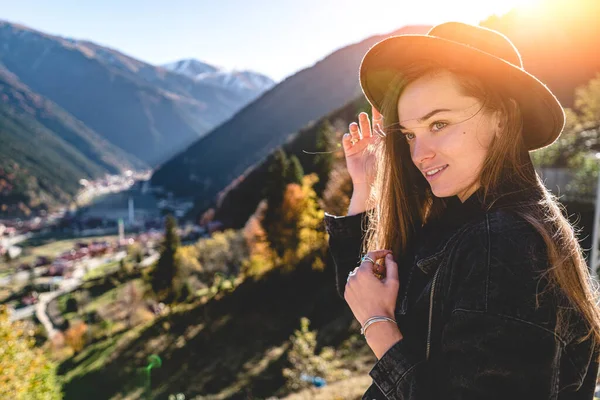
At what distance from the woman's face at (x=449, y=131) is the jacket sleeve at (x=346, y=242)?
79cm

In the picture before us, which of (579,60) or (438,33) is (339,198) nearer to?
(438,33)

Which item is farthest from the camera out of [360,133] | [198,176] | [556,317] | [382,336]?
[198,176]

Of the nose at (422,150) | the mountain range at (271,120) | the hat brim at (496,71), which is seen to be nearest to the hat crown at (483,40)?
the hat brim at (496,71)

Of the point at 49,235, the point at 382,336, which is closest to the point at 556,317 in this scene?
the point at 382,336

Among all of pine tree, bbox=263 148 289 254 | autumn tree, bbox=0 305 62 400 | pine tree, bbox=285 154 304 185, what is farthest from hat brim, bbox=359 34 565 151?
pine tree, bbox=285 154 304 185

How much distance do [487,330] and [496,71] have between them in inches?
35.5

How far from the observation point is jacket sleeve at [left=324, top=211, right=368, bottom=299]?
7.47 feet

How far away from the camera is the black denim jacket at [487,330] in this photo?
3.43ft

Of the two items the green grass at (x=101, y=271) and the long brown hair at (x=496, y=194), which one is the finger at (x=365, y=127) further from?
the green grass at (x=101, y=271)

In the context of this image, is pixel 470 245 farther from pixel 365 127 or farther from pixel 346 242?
pixel 365 127

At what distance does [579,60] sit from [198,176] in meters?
162

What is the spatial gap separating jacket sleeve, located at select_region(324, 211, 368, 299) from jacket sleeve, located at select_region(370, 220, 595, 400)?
43.3 inches

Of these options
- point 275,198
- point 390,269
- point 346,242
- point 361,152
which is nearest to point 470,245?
point 390,269

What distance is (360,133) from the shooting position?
95.4 inches
